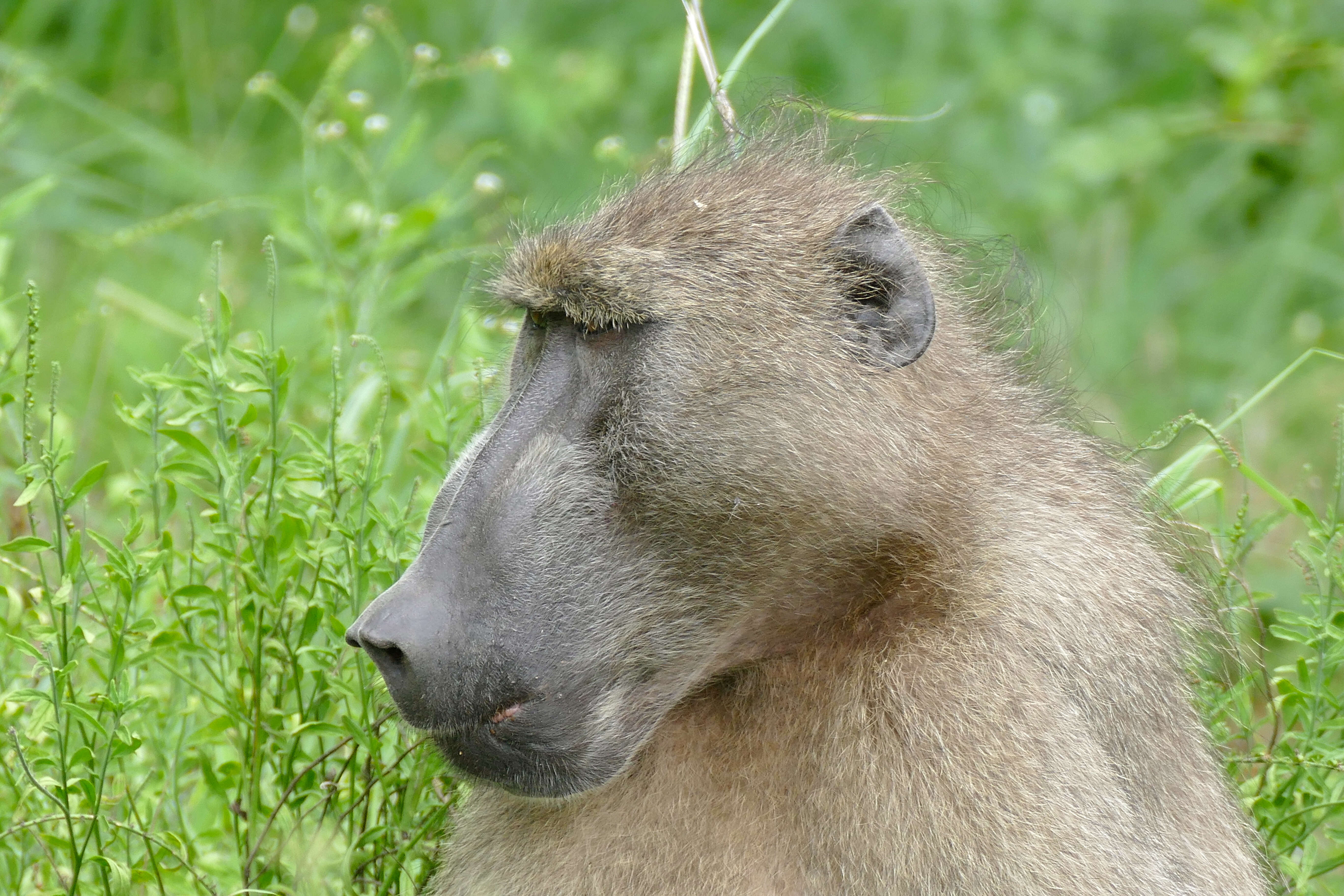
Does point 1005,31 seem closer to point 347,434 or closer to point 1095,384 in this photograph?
point 1095,384

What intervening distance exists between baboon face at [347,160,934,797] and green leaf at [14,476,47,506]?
517 mm

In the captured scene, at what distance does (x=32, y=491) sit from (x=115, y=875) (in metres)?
0.54

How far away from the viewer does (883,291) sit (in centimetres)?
207

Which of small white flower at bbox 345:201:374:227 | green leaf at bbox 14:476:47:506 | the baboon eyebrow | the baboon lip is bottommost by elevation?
small white flower at bbox 345:201:374:227

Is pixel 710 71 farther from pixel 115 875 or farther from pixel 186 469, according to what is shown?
pixel 115 875

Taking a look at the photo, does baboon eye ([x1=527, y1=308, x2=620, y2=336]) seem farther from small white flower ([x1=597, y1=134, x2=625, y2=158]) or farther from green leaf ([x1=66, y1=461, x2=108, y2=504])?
small white flower ([x1=597, y1=134, x2=625, y2=158])

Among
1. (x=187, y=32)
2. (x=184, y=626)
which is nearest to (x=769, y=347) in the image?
(x=184, y=626)

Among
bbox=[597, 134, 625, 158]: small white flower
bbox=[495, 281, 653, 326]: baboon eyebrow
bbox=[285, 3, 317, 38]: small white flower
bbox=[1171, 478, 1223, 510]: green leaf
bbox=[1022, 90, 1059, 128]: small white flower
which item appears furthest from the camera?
bbox=[285, 3, 317, 38]: small white flower

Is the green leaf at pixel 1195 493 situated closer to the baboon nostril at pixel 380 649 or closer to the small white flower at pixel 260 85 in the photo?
the baboon nostril at pixel 380 649

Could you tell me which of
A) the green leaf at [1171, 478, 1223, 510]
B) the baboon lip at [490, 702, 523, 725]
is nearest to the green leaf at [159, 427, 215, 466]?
the baboon lip at [490, 702, 523, 725]

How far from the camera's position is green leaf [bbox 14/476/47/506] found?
205 centimetres

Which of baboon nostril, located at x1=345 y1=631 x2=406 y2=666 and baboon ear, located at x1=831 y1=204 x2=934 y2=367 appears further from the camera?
baboon ear, located at x1=831 y1=204 x2=934 y2=367

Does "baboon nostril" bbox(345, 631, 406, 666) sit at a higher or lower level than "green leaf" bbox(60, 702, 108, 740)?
higher

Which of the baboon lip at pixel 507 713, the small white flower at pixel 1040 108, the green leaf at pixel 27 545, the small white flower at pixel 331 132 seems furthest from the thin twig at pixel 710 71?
the small white flower at pixel 1040 108
